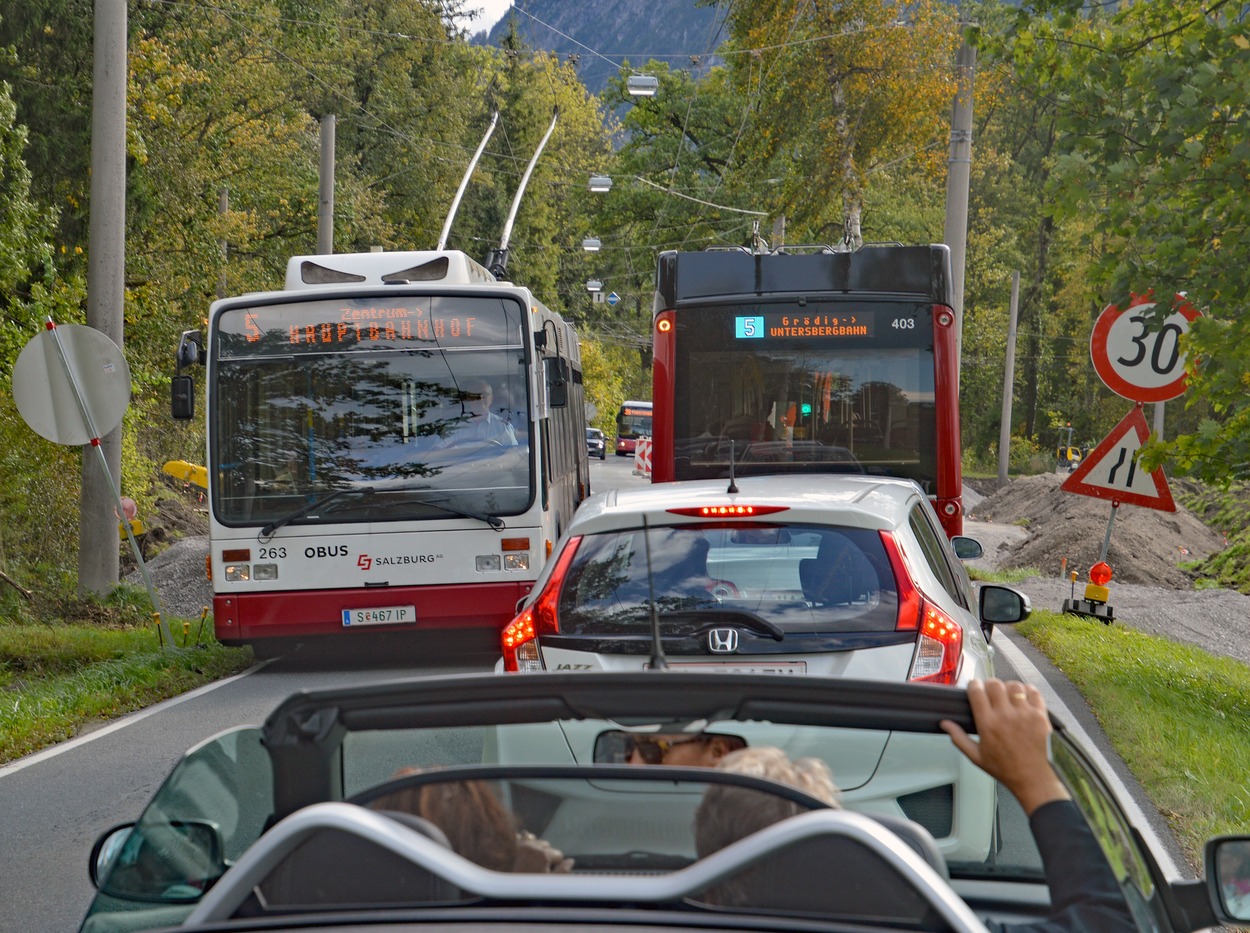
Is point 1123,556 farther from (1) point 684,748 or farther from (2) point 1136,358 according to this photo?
(1) point 684,748

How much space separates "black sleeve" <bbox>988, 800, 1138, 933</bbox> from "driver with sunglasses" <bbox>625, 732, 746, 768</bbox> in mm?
550

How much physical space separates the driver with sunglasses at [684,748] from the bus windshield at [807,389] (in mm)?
10823

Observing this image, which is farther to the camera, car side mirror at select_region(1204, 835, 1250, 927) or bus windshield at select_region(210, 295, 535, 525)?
bus windshield at select_region(210, 295, 535, 525)

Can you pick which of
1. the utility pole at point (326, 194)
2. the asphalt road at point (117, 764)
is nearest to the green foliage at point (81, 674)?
the asphalt road at point (117, 764)

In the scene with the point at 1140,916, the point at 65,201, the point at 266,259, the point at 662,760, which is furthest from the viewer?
the point at 266,259

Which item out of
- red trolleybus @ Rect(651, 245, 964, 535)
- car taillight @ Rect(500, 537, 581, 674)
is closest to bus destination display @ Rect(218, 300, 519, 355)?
red trolleybus @ Rect(651, 245, 964, 535)

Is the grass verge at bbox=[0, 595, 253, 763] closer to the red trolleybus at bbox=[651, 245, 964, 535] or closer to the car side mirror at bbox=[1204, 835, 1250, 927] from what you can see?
the red trolleybus at bbox=[651, 245, 964, 535]

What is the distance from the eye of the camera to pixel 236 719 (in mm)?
10578

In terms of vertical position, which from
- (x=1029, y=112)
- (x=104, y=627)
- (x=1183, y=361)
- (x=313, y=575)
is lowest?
(x=104, y=627)

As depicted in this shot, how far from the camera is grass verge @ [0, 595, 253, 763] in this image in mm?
10641

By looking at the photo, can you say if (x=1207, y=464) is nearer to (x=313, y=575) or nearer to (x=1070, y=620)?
(x=1070, y=620)

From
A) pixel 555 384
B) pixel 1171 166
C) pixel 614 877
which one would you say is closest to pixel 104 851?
pixel 614 877

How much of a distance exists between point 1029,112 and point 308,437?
71.8 meters

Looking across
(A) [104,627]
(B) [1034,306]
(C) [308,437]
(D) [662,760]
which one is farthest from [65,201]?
(B) [1034,306]
